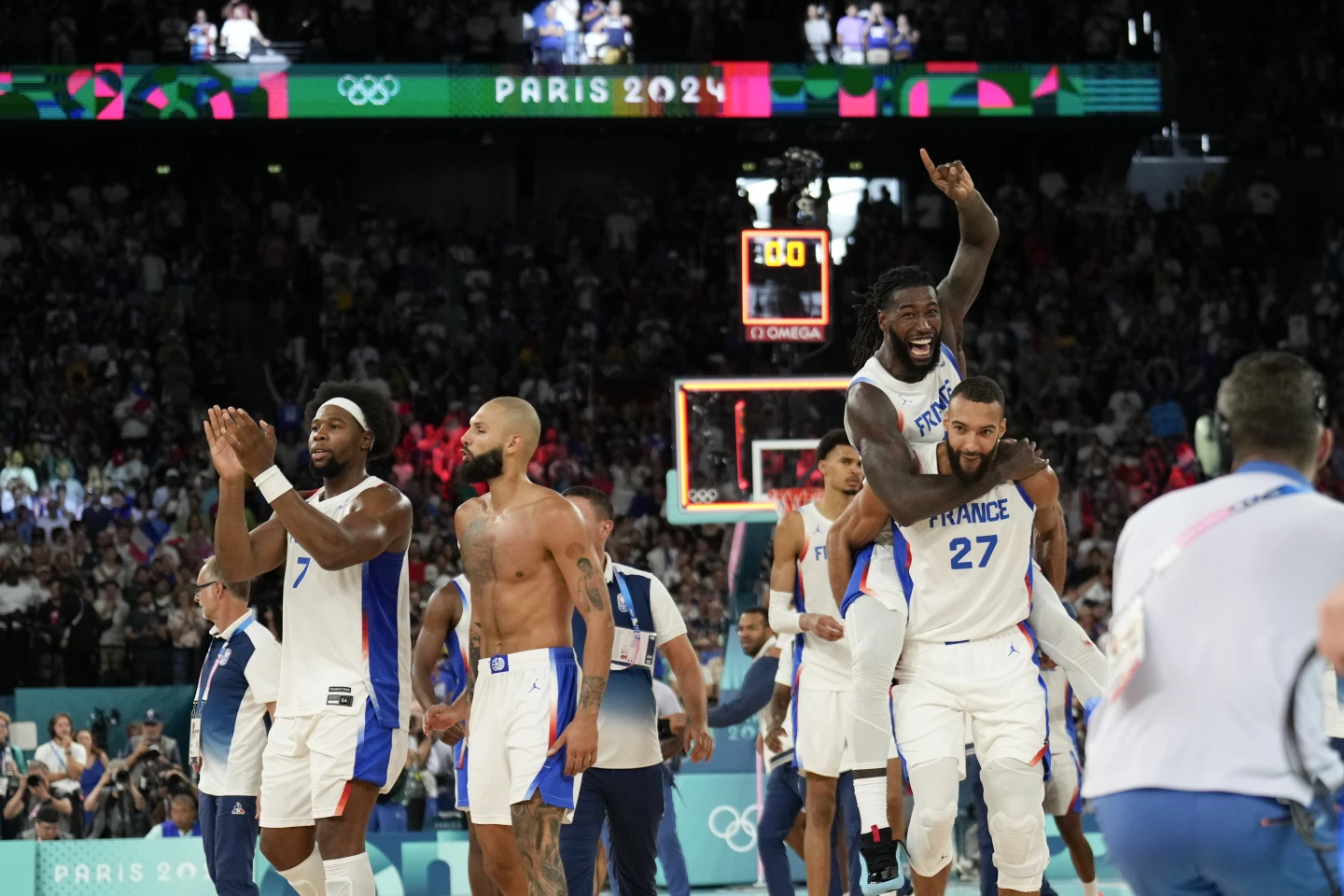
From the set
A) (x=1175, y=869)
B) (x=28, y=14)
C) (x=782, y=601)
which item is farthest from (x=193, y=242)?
(x=1175, y=869)

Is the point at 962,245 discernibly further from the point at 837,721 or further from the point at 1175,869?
the point at 1175,869

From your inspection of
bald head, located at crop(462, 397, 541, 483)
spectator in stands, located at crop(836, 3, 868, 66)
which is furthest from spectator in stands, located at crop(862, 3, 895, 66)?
bald head, located at crop(462, 397, 541, 483)

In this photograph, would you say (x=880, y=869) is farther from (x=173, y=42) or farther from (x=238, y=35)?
(x=173, y=42)

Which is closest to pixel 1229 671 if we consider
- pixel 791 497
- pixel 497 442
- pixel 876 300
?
pixel 497 442

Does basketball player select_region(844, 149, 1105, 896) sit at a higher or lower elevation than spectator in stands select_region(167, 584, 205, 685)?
higher

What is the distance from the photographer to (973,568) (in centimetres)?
621

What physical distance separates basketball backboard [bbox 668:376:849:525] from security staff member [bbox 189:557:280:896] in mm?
4539

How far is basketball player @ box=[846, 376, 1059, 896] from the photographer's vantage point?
6.02 metres

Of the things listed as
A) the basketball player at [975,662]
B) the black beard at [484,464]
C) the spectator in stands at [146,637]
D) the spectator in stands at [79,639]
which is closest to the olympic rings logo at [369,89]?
the spectator in stands at [146,637]

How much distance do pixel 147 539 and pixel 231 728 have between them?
34.5ft

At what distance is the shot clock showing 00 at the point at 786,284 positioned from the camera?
1316 centimetres

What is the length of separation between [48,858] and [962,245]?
750 cm

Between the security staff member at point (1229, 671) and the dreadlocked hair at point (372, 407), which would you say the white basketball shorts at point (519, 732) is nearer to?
the dreadlocked hair at point (372, 407)

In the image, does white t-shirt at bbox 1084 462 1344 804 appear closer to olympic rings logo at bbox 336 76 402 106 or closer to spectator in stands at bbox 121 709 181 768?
spectator in stands at bbox 121 709 181 768
